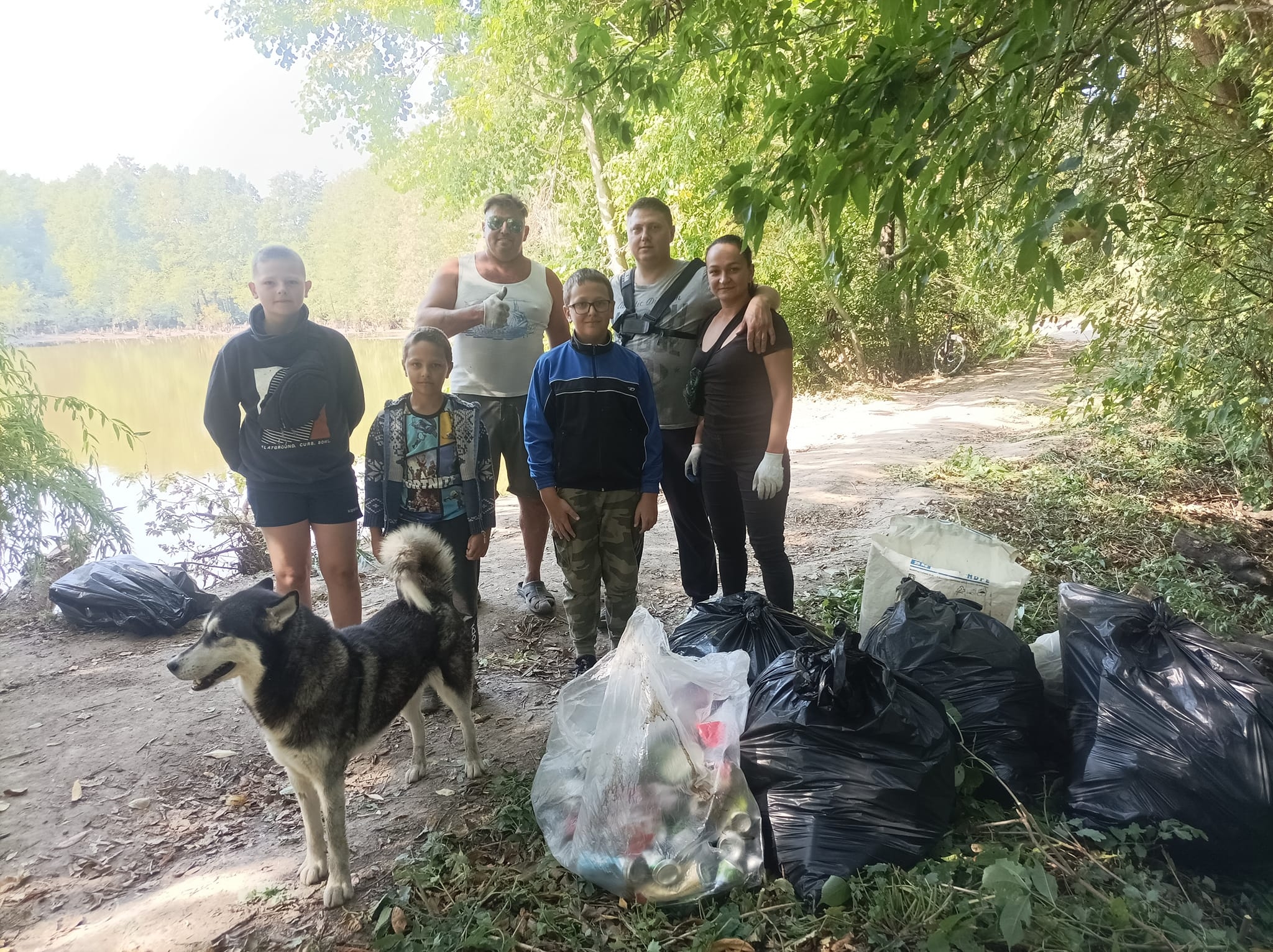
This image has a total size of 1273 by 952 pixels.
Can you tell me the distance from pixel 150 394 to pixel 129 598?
10.2 meters

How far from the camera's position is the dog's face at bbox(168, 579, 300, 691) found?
6.23ft

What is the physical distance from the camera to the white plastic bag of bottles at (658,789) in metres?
1.83

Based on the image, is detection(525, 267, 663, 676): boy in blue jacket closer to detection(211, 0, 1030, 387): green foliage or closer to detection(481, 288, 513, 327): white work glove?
detection(481, 288, 513, 327): white work glove

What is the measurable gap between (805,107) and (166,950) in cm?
278

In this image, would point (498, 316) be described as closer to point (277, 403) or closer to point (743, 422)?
point (277, 403)

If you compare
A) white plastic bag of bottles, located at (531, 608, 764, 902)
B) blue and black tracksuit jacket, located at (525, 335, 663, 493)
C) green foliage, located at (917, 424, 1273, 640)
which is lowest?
green foliage, located at (917, 424, 1273, 640)

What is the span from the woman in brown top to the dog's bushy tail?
1.17 meters

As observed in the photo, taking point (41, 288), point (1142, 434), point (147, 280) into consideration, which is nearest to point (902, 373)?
point (1142, 434)

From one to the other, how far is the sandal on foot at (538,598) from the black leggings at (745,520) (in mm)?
1184

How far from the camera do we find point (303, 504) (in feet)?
9.48

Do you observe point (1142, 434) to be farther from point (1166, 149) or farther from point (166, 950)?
point (166, 950)

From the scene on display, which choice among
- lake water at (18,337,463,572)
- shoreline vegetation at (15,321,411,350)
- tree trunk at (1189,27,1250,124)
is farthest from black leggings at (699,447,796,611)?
shoreline vegetation at (15,321,411,350)

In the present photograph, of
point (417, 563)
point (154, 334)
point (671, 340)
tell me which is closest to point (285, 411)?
point (417, 563)

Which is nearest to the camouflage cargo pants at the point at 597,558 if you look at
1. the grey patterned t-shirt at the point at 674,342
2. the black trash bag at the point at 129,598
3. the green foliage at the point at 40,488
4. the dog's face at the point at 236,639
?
the grey patterned t-shirt at the point at 674,342
